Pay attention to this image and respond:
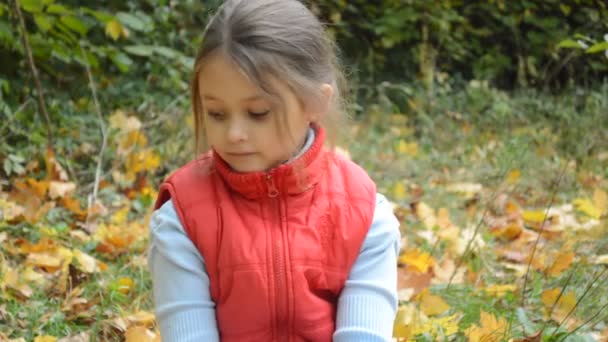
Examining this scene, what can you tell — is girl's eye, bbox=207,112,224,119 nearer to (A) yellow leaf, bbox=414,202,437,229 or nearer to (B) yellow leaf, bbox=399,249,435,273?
(B) yellow leaf, bbox=399,249,435,273

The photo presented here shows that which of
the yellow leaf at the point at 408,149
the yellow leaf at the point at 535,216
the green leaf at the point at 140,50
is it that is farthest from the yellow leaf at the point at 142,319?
the yellow leaf at the point at 408,149

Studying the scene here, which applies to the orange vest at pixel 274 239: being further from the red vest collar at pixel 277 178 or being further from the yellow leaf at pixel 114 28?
the yellow leaf at pixel 114 28

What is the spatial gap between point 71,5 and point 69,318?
7.54 feet

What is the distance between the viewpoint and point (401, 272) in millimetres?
2723

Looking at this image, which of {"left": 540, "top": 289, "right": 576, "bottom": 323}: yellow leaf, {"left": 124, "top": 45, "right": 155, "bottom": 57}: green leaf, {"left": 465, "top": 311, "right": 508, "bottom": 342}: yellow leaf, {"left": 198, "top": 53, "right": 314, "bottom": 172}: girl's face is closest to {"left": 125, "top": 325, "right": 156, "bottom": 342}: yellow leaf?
{"left": 198, "top": 53, "right": 314, "bottom": 172}: girl's face

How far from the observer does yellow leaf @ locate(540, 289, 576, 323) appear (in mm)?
2217

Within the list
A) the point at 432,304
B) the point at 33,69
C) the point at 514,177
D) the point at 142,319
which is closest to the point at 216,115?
the point at 142,319

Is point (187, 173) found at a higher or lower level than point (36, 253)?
higher

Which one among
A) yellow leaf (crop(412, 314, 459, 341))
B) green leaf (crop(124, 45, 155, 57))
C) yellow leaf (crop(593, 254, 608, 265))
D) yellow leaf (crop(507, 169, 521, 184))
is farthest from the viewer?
green leaf (crop(124, 45, 155, 57))

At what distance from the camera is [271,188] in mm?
1761

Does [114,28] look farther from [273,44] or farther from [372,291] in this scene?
[372,291]

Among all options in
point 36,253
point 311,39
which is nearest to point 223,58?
point 311,39

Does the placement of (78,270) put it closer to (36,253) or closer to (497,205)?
(36,253)

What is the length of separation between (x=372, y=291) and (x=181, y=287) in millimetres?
412
